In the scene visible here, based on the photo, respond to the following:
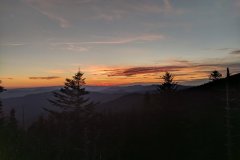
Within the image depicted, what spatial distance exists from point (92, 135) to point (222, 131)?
69.7 ft

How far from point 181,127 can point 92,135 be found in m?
14.9

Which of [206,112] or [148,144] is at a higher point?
[206,112]

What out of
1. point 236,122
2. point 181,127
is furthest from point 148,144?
point 236,122

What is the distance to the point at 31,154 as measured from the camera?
172ft

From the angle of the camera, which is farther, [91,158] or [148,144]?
[148,144]

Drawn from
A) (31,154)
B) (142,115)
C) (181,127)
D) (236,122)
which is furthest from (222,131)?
(31,154)

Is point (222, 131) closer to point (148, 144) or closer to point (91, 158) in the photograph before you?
point (148, 144)

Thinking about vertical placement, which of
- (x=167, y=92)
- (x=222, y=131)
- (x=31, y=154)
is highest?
(x=167, y=92)

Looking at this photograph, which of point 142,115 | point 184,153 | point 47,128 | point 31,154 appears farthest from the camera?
point 142,115

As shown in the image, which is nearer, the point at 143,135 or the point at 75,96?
the point at 75,96

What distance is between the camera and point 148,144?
56.3 metres

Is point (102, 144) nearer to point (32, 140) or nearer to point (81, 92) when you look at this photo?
point (32, 140)

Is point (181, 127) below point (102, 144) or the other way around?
Result: the other way around

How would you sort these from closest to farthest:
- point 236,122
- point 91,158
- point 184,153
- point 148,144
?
point 236,122 → point 91,158 → point 184,153 → point 148,144
